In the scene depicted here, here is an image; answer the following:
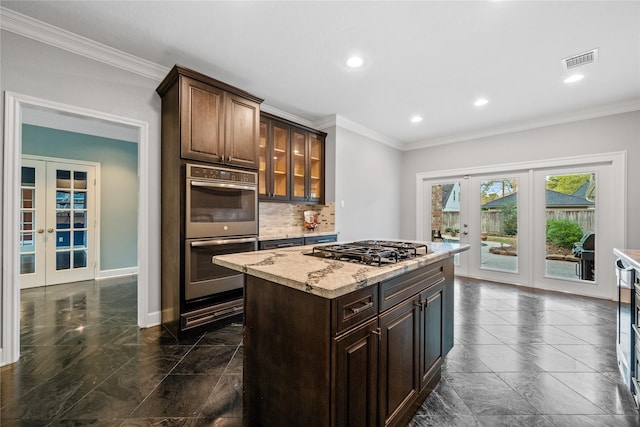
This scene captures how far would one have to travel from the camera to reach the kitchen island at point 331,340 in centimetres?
107

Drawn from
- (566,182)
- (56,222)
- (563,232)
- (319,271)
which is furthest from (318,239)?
(56,222)

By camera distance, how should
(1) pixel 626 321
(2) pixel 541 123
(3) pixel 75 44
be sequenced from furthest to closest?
(2) pixel 541 123 → (3) pixel 75 44 → (1) pixel 626 321

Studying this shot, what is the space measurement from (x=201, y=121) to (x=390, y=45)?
194 centimetres

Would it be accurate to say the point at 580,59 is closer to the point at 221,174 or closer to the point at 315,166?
the point at 315,166

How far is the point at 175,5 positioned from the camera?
1.99 meters

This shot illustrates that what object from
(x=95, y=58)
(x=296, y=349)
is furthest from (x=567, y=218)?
(x=95, y=58)

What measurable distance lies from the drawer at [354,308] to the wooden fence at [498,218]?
4575mm

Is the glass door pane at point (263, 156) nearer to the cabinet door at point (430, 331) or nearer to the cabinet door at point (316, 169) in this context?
the cabinet door at point (316, 169)

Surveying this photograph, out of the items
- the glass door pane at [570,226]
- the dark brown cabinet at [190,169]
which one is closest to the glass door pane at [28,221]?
the dark brown cabinet at [190,169]

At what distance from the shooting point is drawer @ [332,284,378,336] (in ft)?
3.50

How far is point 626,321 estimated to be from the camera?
184cm

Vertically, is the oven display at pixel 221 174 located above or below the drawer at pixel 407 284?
above

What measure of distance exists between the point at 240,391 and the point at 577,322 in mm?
3640

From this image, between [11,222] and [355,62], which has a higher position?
[355,62]
